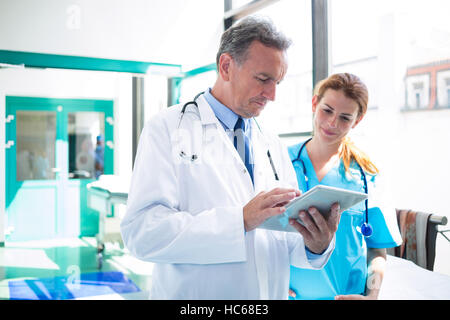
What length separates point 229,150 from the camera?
75 cm

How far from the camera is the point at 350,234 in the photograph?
3.06 ft

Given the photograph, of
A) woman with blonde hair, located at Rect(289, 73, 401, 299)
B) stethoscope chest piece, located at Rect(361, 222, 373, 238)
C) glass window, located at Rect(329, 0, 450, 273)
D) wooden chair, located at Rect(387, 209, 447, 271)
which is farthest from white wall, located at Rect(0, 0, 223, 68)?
stethoscope chest piece, located at Rect(361, 222, 373, 238)

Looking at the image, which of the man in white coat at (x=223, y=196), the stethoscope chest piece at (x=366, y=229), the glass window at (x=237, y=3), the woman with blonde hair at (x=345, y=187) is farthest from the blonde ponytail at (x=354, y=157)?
the glass window at (x=237, y=3)

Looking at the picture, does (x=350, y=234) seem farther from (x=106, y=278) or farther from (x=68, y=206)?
(x=68, y=206)

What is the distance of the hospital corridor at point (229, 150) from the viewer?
684 mm

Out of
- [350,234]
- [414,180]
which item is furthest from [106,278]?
[350,234]

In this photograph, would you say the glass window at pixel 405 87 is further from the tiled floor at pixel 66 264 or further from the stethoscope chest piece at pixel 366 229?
the tiled floor at pixel 66 264

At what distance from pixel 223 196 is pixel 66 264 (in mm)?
2781

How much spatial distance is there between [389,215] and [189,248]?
0.53m

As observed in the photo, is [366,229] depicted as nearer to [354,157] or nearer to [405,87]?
A: [354,157]

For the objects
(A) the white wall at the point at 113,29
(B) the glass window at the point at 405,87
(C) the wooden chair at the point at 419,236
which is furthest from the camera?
(A) the white wall at the point at 113,29

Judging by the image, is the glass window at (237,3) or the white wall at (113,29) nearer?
the white wall at (113,29)

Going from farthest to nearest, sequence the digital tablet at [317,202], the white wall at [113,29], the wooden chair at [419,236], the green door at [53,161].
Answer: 1. the green door at [53,161]
2. the white wall at [113,29]
3. the wooden chair at [419,236]
4. the digital tablet at [317,202]
